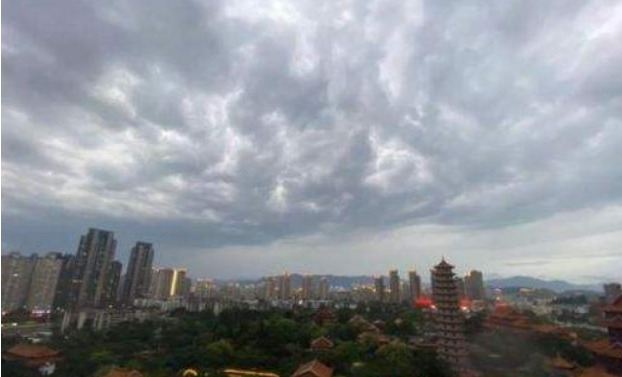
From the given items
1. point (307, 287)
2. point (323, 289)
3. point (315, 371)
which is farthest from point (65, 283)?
point (323, 289)

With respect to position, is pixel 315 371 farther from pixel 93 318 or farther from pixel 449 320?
pixel 93 318

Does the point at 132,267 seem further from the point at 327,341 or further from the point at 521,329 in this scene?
the point at 521,329

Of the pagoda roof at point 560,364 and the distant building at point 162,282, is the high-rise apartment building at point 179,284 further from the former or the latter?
the pagoda roof at point 560,364

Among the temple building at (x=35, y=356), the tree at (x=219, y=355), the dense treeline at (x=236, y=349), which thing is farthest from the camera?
Result: the temple building at (x=35, y=356)

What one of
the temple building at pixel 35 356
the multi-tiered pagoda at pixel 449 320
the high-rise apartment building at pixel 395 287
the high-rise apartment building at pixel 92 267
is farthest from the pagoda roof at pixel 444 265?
→ the high-rise apartment building at pixel 395 287

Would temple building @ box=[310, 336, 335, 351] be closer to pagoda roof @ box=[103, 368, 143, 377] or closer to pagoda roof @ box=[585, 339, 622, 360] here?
pagoda roof @ box=[103, 368, 143, 377]

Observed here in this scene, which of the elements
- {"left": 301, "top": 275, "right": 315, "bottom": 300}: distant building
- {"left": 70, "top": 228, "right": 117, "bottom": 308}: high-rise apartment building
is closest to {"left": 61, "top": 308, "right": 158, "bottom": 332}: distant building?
{"left": 70, "top": 228, "right": 117, "bottom": 308}: high-rise apartment building
